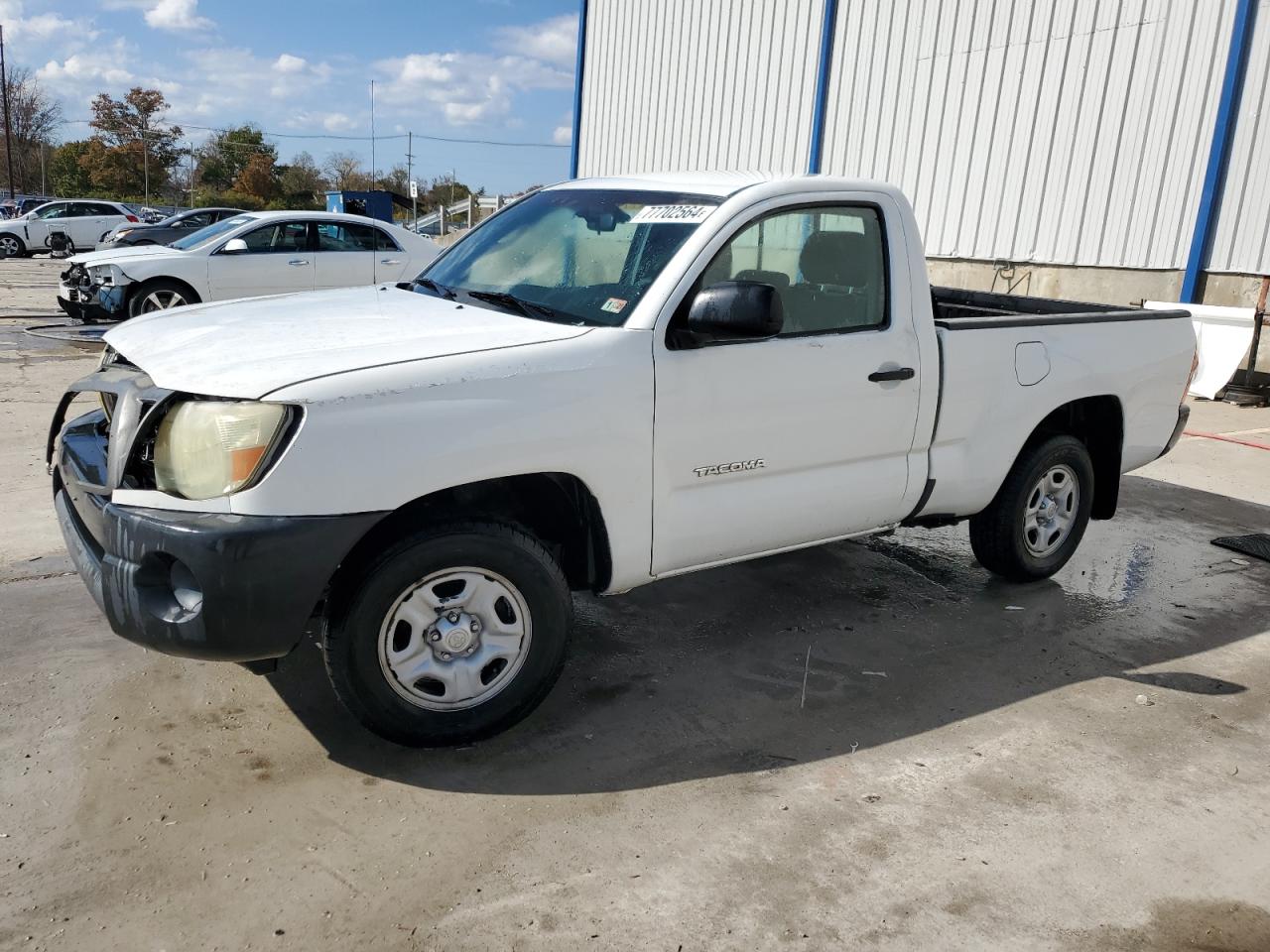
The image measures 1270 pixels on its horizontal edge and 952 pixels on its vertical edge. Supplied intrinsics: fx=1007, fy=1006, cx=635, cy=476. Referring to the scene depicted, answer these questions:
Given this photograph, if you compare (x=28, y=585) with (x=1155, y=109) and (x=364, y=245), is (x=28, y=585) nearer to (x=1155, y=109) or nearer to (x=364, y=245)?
(x=364, y=245)

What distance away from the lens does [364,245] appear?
41.2 feet

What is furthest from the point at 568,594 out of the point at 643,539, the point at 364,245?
the point at 364,245

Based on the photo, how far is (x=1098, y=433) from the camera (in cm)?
527

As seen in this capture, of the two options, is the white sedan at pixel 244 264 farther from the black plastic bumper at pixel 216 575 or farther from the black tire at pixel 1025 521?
the black plastic bumper at pixel 216 575

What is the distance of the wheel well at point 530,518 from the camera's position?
3.10 meters

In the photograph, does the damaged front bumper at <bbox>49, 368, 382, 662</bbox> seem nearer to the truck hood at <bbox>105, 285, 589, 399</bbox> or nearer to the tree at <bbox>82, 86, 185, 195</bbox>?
the truck hood at <bbox>105, 285, 589, 399</bbox>

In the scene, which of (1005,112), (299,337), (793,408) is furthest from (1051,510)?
(1005,112)

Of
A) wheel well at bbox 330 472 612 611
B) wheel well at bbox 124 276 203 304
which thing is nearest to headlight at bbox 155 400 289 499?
wheel well at bbox 330 472 612 611

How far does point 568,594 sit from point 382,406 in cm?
95

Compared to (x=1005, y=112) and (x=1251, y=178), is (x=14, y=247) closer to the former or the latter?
(x=1005, y=112)

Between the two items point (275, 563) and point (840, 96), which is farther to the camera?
point (840, 96)

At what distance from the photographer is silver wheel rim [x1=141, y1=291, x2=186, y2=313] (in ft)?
37.7

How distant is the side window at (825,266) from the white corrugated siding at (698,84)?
1299cm

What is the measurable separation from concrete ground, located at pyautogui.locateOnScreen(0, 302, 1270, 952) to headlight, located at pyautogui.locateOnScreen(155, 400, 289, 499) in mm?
967
